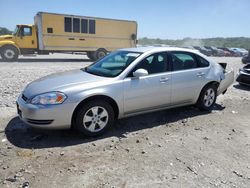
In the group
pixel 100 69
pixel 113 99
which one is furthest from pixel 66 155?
pixel 100 69

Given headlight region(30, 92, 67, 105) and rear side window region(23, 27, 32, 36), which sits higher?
rear side window region(23, 27, 32, 36)

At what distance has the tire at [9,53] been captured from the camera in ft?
51.7

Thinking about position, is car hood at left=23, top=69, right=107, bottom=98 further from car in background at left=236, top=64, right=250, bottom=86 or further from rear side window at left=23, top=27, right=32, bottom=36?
rear side window at left=23, top=27, right=32, bottom=36

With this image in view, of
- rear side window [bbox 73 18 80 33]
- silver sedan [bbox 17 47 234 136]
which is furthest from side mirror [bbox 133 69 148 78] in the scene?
rear side window [bbox 73 18 80 33]

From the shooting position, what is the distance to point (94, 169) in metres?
3.24

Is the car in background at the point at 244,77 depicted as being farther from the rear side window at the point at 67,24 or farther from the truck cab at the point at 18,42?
the truck cab at the point at 18,42

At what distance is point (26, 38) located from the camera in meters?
16.1

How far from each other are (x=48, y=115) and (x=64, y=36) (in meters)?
13.7

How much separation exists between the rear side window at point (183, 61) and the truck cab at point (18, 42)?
43.2 feet

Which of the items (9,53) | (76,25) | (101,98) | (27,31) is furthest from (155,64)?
(9,53)

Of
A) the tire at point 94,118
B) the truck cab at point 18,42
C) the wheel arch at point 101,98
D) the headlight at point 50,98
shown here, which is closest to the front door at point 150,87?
the wheel arch at point 101,98

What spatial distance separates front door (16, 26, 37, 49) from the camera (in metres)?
15.9

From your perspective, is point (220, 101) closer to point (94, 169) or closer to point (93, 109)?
point (93, 109)

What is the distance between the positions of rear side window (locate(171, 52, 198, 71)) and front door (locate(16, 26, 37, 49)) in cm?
1321
